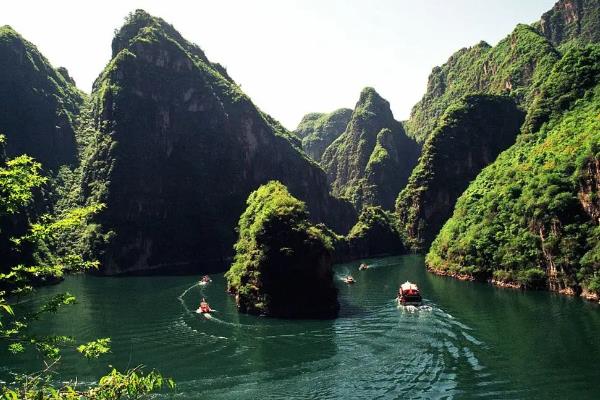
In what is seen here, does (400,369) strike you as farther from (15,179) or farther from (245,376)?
(15,179)

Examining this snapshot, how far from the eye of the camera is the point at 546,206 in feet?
268

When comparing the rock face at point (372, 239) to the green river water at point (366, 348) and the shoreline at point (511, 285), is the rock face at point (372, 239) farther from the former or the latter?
the green river water at point (366, 348)

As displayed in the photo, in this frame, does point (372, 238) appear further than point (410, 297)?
Yes

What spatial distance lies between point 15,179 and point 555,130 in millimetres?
117945

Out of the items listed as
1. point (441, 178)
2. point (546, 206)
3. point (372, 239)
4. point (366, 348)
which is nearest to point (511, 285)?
point (546, 206)

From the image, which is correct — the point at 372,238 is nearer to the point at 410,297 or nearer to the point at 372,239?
the point at 372,239

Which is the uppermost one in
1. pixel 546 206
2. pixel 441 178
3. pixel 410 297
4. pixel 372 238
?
pixel 441 178

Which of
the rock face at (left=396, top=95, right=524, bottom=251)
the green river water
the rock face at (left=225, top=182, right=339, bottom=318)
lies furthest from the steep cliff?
the rock face at (left=396, top=95, right=524, bottom=251)

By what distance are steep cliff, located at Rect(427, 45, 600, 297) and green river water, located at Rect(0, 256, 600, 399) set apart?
6.47 meters

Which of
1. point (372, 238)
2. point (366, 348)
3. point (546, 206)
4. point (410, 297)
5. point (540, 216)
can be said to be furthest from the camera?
point (372, 238)

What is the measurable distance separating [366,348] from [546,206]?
49.1 meters

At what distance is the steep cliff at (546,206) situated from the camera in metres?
74.4

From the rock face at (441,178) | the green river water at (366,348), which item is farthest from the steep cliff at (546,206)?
the rock face at (441,178)

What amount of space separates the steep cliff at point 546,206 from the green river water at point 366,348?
6469 millimetres
